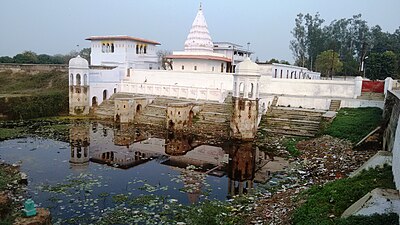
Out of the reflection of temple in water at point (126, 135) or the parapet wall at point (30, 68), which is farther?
the parapet wall at point (30, 68)

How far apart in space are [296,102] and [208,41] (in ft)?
47.5

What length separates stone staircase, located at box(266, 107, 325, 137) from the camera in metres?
20.4

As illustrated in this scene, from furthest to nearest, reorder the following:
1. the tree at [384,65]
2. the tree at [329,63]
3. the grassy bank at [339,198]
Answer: the tree at [329,63], the tree at [384,65], the grassy bank at [339,198]

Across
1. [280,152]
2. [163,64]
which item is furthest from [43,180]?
[163,64]

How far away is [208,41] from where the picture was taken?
35094 mm

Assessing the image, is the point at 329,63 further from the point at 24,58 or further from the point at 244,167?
the point at 24,58

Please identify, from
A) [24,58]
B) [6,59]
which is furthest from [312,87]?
[6,59]

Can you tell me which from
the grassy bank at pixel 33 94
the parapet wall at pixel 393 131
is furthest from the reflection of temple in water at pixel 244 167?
the grassy bank at pixel 33 94

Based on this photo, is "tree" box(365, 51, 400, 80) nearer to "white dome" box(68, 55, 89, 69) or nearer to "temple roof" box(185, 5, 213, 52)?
"temple roof" box(185, 5, 213, 52)

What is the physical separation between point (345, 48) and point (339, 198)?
51.7m

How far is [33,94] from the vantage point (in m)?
28.8

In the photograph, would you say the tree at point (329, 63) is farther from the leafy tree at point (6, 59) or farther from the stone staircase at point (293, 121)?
the leafy tree at point (6, 59)

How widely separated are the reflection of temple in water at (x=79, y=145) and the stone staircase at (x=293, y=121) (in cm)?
1107

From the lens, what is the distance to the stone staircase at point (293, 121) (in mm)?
20431
